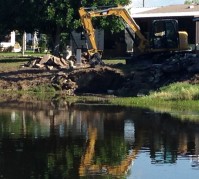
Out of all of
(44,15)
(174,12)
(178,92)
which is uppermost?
(174,12)

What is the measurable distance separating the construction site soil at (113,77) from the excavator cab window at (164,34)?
3.86ft

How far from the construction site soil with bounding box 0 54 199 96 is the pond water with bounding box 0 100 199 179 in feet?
29.8

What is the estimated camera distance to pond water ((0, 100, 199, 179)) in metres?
16.3

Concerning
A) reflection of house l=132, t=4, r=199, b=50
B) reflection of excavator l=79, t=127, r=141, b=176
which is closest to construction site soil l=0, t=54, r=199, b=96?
reflection of house l=132, t=4, r=199, b=50

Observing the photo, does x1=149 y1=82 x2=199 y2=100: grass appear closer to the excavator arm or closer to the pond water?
the pond water

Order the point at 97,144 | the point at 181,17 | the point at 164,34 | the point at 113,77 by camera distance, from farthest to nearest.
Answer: the point at 181,17 → the point at 164,34 → the point at 113,77 → the point at 97,144

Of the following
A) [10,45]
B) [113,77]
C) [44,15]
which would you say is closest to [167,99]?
[113,77]

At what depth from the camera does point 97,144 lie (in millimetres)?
20578

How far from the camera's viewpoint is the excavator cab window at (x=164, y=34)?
44.9m

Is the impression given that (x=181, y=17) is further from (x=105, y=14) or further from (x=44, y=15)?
(x=105, y=14)

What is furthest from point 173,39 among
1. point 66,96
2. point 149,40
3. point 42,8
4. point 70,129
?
point 70,129

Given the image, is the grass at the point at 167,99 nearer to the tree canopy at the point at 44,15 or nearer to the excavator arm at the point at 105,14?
the excavator arm at the point at 105,14

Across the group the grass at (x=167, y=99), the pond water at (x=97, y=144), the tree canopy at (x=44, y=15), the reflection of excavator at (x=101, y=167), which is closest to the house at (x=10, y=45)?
the tree canopy at (x=44, y=15)

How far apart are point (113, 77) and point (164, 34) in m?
4.94
